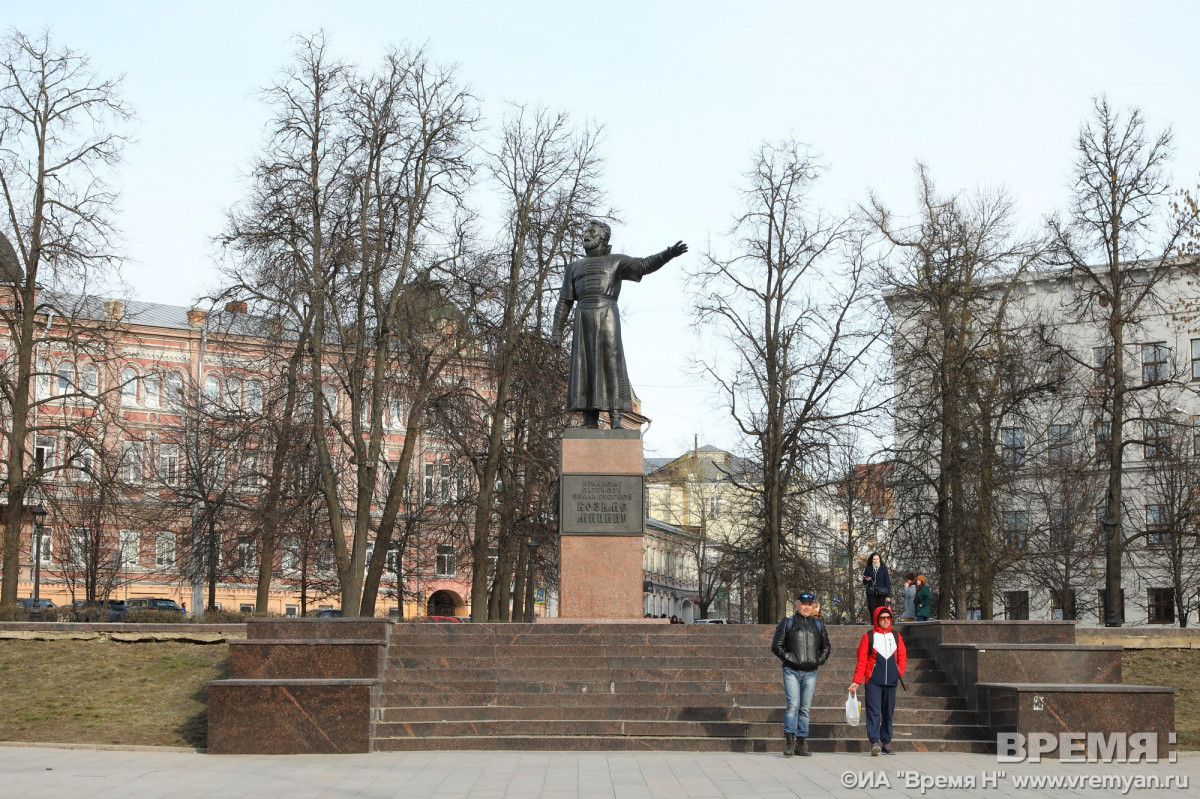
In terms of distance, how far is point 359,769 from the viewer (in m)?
12.3

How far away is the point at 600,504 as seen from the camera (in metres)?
18.6

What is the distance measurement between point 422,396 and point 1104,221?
15819mm

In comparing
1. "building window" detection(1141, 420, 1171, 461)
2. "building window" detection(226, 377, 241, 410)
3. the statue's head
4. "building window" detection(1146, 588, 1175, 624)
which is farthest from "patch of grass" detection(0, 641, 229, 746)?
"building window" detection(1146, 588, 1175, 624)

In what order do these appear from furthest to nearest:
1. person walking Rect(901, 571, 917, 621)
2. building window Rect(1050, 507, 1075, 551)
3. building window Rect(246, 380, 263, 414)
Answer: building window Rect(1050, 507, 1075, 551) < building window Rect(246, 380, 263, 414) < person walking Rect(901, 571, 917, 621)

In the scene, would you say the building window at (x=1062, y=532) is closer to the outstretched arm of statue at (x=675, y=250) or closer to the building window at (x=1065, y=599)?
the building window at (x=1065, y=599)

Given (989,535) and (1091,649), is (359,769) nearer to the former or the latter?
(1091,649)

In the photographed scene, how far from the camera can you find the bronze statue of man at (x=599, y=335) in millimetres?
19000

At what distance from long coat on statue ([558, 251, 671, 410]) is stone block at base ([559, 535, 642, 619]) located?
200 cm

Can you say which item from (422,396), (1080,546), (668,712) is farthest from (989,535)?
(668,712)

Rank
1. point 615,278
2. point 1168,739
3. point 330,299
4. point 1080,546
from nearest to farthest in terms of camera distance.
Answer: point 1168,739
point 615,278
point 330,299
point 1080,546

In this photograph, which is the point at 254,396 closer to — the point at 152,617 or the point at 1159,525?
the point at 152,617

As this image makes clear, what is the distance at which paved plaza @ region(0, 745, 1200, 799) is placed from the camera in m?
10.6

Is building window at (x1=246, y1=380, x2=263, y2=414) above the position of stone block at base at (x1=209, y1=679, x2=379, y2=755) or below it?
above

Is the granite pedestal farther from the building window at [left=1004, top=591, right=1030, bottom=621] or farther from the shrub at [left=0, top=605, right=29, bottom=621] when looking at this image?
the building window at [left=1004, top=591, right=1030, bottom=621]
